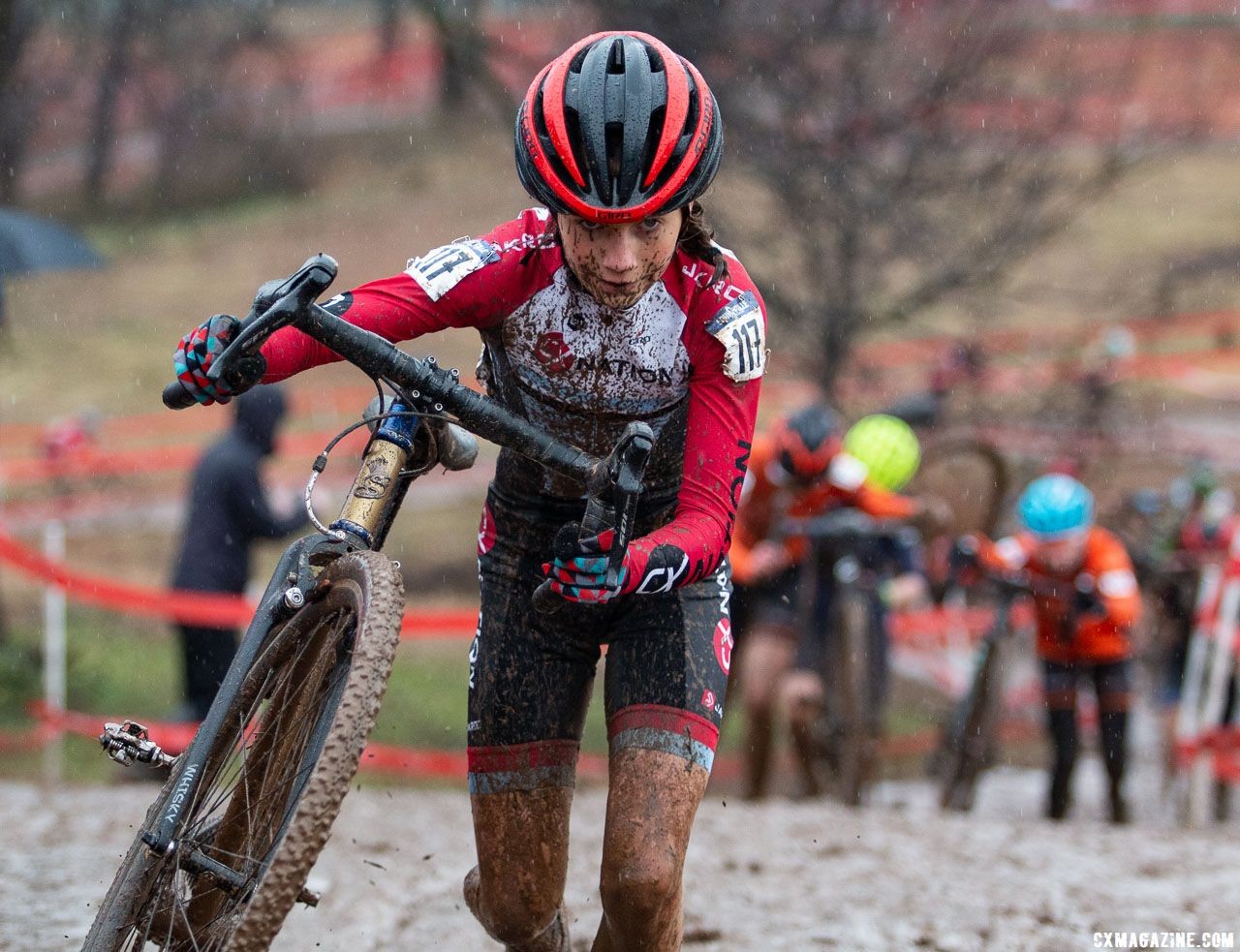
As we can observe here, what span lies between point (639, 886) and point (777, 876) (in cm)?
285

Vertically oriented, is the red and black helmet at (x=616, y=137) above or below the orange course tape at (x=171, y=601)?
above

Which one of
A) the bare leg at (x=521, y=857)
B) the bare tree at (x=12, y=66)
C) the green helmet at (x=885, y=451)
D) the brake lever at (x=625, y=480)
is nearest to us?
the brake lever at (x=625, y=480)

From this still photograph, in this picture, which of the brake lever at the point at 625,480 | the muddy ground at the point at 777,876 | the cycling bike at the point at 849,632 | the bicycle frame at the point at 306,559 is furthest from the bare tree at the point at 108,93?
the brake lever at the point at 625,480

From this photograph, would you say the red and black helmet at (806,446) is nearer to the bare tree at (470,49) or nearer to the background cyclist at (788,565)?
the background cyclist at (788,565)

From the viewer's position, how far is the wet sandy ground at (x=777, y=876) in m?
5.39

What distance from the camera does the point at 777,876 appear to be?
6.21 m

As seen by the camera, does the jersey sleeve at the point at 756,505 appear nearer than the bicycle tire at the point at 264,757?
No

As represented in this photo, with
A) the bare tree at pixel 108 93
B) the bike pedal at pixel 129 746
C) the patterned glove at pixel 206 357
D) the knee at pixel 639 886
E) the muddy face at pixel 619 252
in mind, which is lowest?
the knee at pixel 639 886

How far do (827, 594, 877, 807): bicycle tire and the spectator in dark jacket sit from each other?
9.96 feet

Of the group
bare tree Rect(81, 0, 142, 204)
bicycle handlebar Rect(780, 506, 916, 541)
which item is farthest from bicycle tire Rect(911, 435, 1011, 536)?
bare tree Rect(81, 0, 142, 204)

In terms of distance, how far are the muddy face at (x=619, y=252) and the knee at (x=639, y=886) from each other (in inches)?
51.2

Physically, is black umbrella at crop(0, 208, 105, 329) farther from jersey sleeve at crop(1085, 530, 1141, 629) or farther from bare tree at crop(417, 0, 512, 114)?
jersey sleeve at crop(1085, 530, 1141, 629)

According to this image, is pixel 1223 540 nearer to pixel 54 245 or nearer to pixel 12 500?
pixel 54 245

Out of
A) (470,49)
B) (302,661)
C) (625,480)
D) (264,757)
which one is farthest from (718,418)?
(470,49)
